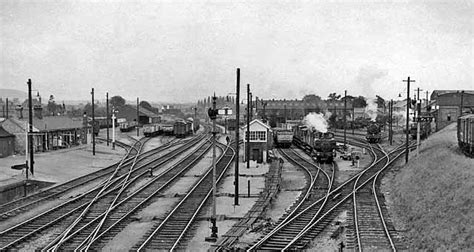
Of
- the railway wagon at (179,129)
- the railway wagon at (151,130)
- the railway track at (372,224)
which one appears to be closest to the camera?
the railway track at (372,224)

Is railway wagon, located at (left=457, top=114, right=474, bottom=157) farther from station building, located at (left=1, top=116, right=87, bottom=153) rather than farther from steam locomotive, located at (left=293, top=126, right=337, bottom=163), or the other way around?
station building, located at (left=1, top=116, right=87, bottom=153)

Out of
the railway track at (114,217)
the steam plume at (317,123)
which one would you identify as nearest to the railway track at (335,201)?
the railway track at (114,217)

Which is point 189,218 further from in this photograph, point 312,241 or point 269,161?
point 269,161

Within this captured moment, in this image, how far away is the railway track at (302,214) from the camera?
19538mm

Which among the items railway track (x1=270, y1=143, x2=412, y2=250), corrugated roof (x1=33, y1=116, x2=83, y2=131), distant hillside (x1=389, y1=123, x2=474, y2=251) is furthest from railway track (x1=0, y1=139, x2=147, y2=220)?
distant hillside (x1=389, y1=123, x2=474, y2=251)

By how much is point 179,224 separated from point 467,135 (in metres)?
21.1

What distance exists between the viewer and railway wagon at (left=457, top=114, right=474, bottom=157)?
32031 mm

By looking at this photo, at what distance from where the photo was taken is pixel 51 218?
23719mm

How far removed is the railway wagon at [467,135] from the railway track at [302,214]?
9172 millimetres

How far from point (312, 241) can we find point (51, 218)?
12.3 metres

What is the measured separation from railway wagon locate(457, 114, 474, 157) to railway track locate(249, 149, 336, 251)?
917cm

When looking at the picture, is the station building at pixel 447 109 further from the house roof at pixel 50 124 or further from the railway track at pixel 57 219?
the railway track at pixel 57 219

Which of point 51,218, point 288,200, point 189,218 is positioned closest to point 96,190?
point 51,218

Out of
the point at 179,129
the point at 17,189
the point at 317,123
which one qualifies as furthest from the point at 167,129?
the point at 17,189
